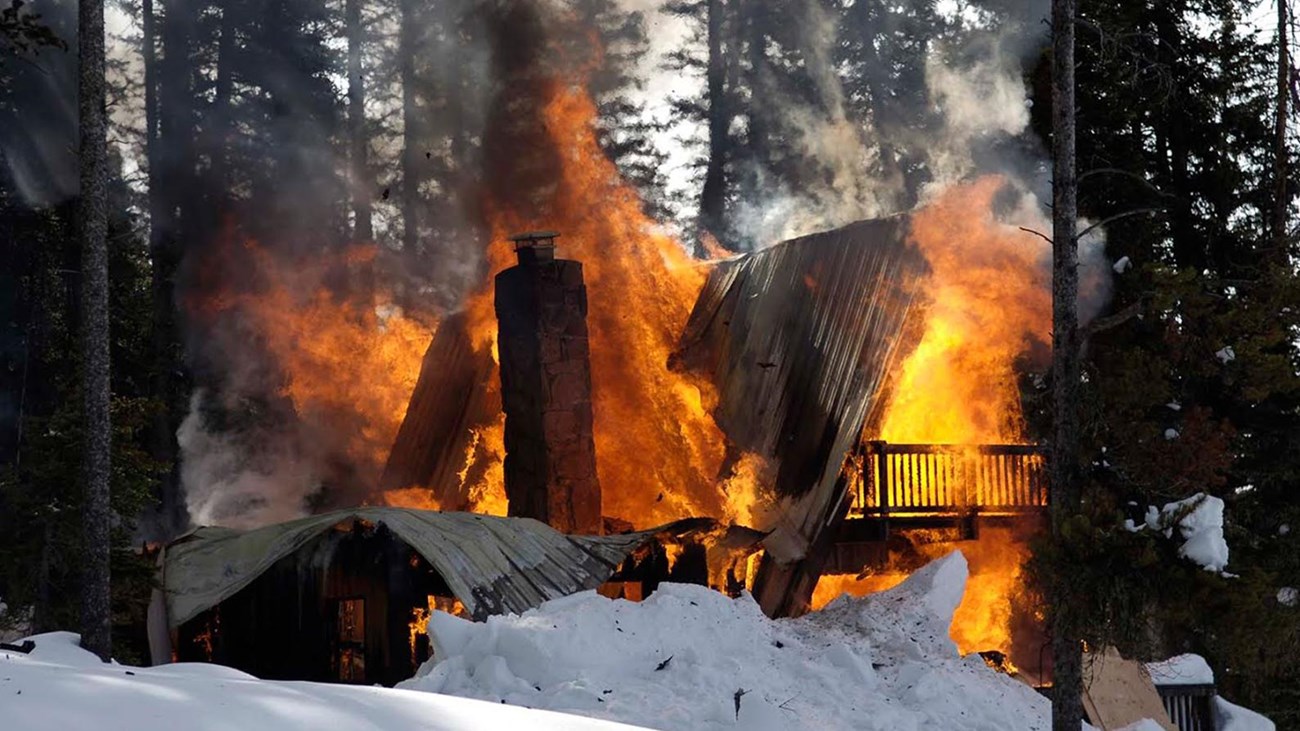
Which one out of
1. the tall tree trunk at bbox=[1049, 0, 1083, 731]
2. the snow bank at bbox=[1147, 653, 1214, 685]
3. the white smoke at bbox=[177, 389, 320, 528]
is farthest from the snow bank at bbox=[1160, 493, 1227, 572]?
the white smoke at bbox=[177, 389, 320, 528]

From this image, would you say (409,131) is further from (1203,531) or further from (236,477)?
(1203,531)

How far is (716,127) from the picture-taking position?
143ft

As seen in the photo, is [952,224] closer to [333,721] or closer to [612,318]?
[612,318]

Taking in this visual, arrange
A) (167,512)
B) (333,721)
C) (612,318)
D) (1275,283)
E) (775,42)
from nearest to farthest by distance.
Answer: (333,721) → (1275,283) → (612,318) → (167,512) → (775,42)

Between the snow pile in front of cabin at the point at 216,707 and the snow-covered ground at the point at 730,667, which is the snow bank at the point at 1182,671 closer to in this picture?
the snow-covered ground at the point at 730,667

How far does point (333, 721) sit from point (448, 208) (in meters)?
33.8

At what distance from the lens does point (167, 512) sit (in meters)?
34.9

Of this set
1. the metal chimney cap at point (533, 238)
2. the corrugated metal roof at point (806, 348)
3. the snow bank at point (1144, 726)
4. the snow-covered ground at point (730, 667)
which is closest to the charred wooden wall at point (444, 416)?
the corrugated metal roof at point (806, 348)

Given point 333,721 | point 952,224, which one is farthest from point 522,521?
point 333,721

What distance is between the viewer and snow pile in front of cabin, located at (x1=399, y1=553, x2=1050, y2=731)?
13586 millimetres

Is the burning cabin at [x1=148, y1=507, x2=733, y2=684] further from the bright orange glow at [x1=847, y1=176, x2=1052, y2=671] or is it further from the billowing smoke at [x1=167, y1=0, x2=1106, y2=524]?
the billowing smoke at [x1=167, y1=0, x2=1106, y2=524]

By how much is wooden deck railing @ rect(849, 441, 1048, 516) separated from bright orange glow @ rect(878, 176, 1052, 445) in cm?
81

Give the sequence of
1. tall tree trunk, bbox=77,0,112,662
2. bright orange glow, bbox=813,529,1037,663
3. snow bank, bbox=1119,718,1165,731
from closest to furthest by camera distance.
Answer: tall tree trunk, bbox=77,0,112,662 < snow bank, bbox=1119,718,1165,731 < bright orange glow, bbox=813,529,1037,663

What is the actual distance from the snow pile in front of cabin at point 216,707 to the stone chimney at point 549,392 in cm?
1683
